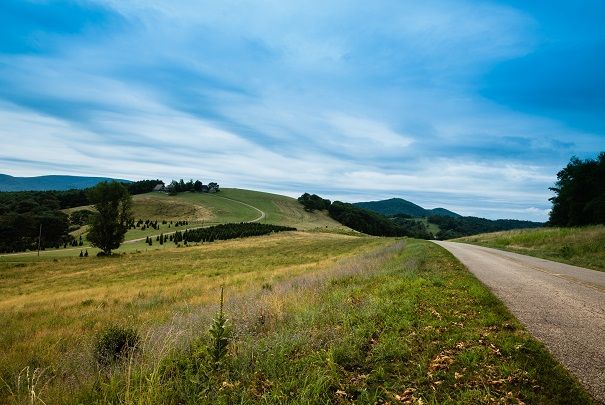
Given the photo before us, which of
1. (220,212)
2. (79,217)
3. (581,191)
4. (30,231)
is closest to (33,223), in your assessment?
(30,231)

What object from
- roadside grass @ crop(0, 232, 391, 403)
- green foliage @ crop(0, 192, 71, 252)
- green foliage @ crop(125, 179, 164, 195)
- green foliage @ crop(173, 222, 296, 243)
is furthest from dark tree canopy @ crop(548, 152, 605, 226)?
green foliage @ crop(125, 179, 164, 195)

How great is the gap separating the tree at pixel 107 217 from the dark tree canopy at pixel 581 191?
237ft

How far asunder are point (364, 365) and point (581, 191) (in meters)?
64.0

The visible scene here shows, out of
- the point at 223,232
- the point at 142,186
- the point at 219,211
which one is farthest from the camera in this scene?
the point at 142,186

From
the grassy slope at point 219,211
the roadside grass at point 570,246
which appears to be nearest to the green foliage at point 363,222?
the grassy slope at point 219,211

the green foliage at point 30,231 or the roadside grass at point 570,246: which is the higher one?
the roadside grass at point 570,246

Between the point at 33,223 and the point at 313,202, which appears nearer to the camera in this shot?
the point at 33,223

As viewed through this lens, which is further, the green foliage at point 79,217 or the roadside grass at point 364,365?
the green foliage at point 79,217

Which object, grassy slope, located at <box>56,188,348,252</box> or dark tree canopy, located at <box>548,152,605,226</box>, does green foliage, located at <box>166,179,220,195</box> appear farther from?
dark tree canopy, located at <box>548,152,605,226</box>

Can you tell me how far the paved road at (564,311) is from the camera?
532cm

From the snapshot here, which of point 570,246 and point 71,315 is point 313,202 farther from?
point 71,315

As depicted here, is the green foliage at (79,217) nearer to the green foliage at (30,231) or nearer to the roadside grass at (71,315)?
the green foliage at (30,231)

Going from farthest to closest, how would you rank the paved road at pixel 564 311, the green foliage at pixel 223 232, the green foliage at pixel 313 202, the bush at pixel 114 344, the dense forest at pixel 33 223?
the green foliage at pixel 313 202 < the dense forest at pixel 33 223 < the green foliage at pixel 223 232 < the bush at pixel 114 344 < the paved road at pixel 564 311

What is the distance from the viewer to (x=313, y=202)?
171 m
